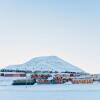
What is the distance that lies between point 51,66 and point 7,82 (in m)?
43.3

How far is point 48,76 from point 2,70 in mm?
9757

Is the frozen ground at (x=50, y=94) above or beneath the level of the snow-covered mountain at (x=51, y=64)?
beneath

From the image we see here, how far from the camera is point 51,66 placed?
416 ft

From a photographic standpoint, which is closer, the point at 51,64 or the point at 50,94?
the point at 50,94

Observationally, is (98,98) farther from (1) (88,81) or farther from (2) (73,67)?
(2) (73,67)

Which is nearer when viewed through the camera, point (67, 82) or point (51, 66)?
point (67, 82)

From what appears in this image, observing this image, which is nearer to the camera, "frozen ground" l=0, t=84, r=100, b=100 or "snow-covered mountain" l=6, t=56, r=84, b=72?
"frozen ground" l=0, t=84, r=100, b=100

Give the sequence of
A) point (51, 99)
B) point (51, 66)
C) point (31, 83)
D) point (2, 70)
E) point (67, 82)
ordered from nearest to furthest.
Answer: point (51, 99), point (31, 83), point (67, 82), point (2, 70), point (51, 66)

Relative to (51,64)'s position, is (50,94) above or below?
below

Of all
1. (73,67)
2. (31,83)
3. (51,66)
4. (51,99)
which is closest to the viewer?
(51,99)

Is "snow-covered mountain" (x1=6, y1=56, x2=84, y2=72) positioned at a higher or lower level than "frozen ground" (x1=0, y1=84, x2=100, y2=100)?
higher

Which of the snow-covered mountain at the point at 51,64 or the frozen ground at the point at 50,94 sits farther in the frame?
the snow-covered mountain at the point at 51,64

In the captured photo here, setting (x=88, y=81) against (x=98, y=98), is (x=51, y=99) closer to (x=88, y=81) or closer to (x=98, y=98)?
(x=98, y=98)

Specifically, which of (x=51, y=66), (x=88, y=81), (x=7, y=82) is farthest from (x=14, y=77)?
(x=51, y=66)
